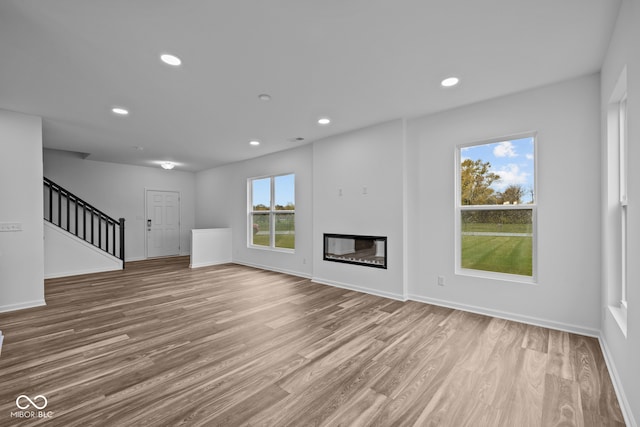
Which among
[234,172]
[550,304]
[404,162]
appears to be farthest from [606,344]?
[234,172]

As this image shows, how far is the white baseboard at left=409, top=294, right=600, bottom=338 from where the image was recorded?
2827mm

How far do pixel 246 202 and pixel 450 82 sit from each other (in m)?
5.20

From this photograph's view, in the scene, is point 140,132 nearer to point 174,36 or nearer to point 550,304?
point 174,36

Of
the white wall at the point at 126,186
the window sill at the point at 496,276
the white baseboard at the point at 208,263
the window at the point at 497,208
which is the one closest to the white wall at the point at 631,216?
the window sill at the point at 496,276

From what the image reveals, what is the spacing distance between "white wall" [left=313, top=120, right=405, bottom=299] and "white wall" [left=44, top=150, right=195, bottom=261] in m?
5.25

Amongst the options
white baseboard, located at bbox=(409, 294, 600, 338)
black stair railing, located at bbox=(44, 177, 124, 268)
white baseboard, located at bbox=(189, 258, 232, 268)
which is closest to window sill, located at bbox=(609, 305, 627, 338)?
white baseboard, located at bbox=(409, 294, 600, 338)

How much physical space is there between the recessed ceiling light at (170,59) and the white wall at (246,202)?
317 centimetres

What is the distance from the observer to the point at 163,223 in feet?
27.0

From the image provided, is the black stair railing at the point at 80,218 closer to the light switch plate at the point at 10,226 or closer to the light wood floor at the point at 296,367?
the light switch plate at the point at 10,226

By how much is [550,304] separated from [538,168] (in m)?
1.44

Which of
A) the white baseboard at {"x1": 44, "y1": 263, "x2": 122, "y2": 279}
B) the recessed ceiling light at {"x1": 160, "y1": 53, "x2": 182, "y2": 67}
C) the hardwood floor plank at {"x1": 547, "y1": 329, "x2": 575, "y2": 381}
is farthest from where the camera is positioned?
the white baseboard at {"x1": 44, "y1": 263, "x2": 122, "y2": 279}

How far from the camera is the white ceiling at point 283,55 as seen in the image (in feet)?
6.24

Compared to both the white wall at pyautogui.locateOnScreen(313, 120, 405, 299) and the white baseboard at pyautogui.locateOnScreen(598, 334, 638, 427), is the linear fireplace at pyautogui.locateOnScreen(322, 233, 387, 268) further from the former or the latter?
the white baseboard at pyautogui.locateOnScreen(598, 334, 638, 427)

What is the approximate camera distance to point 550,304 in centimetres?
Result: 299
